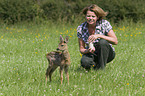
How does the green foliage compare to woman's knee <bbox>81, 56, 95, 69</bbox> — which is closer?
woman's knee <bbox>81, 56, 95, 69</bbox>

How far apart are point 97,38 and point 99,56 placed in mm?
450

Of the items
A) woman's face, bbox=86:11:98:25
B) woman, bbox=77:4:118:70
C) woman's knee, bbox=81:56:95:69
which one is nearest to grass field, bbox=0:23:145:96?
woman's knee, bbox=81:56:95:69

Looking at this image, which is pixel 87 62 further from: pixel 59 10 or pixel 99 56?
pixel 59 10

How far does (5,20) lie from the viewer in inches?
541

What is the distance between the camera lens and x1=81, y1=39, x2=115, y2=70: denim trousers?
5418mm

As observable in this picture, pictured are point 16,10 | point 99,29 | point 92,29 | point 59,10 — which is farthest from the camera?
point 59,10

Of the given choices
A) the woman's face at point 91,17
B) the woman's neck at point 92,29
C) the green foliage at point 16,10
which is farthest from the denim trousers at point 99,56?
the green foliage at point 16,10

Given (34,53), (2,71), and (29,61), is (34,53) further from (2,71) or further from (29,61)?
(2,71)

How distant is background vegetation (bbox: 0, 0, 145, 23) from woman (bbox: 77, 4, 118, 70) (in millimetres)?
8189

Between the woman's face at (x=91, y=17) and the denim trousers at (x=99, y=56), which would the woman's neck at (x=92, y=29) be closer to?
the denim trousers at (x=99, y=56)

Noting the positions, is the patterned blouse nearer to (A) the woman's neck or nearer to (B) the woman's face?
(A) the woman's neck

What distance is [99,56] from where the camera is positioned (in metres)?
5.54

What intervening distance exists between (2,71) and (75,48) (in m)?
3.57

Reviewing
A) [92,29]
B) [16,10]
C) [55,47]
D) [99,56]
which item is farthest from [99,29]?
[16,10]
